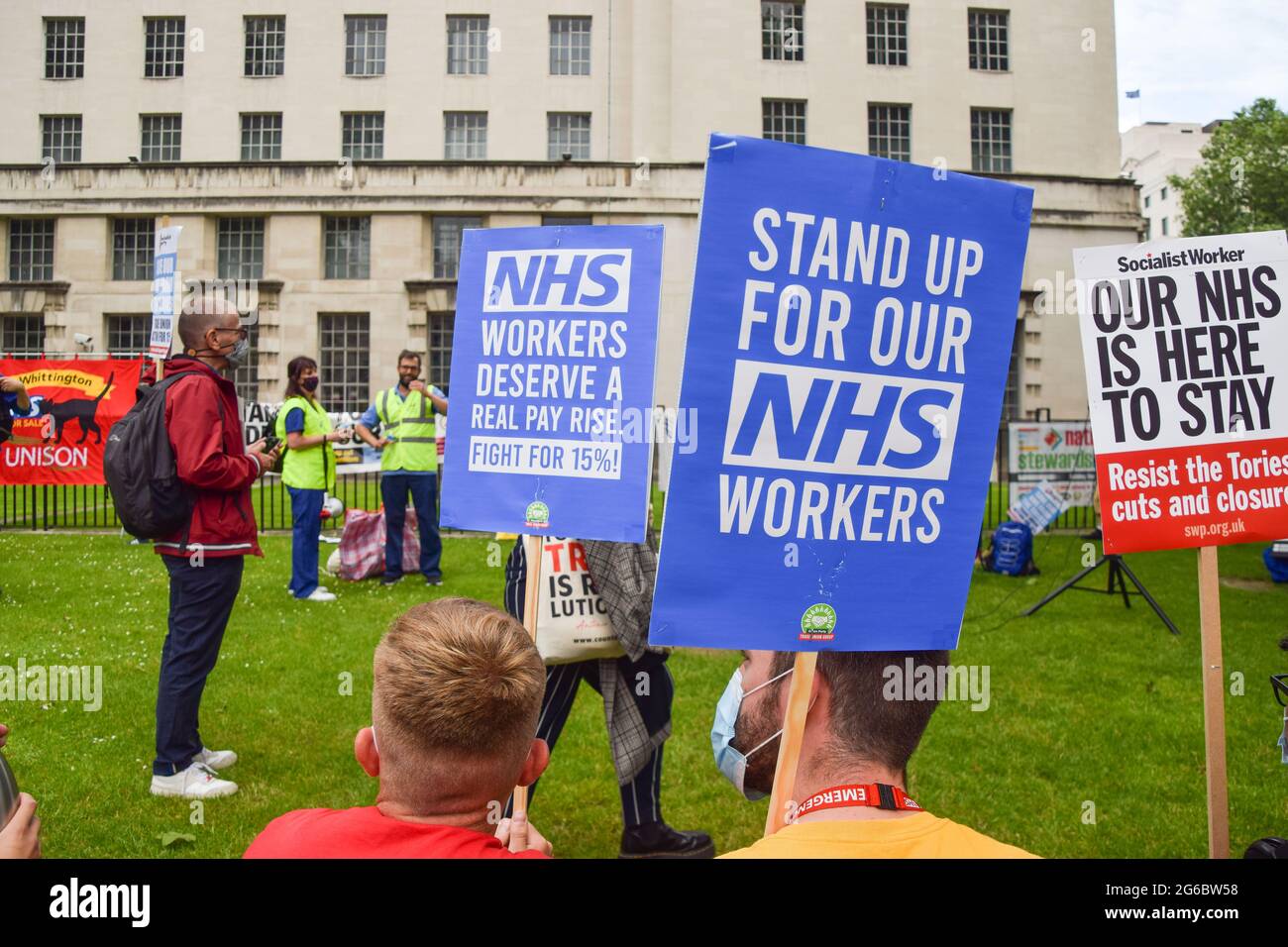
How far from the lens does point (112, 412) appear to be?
1421 centimetres

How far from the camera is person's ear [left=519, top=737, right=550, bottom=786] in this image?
1.97 metres

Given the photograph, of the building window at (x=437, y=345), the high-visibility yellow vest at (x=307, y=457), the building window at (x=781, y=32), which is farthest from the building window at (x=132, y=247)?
the high-visibility yellow vest at (x=307, y=457)

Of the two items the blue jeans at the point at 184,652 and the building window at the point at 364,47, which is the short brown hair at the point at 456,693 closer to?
the blue jeans at the point at 184,652

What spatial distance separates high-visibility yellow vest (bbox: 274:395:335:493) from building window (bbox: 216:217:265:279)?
24341mm

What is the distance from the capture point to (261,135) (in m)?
32.9

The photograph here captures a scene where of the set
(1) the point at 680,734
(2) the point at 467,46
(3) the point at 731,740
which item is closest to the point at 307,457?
(1) the point at 680,734

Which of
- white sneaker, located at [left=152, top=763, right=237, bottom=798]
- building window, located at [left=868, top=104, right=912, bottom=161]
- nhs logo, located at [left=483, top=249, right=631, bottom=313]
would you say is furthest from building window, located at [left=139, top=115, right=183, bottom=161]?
nhs logo, located at [left=483, top=249, right=631, bottom=313]

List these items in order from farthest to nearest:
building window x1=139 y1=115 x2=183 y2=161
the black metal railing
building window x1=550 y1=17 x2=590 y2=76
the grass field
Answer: building window x1=139 y1=115 x2=183 y2=161, building window x1=550 y1=17 x2=590 y2=76, the black metal railing, the grass field

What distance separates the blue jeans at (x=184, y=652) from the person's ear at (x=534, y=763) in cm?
325

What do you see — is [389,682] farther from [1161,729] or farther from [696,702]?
[1161,729]

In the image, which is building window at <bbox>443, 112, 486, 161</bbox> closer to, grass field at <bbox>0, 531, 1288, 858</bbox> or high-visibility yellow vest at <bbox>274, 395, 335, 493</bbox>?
high-visibility yellow vest at <bbox>274, 395, 335, 493</bbox>

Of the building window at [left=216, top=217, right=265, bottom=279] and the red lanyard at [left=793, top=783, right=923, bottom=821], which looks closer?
the red lanyard at [left=793, top=783, right=923, bottom=821]

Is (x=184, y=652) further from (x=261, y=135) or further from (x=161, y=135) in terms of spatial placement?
(x=161, y=135)
